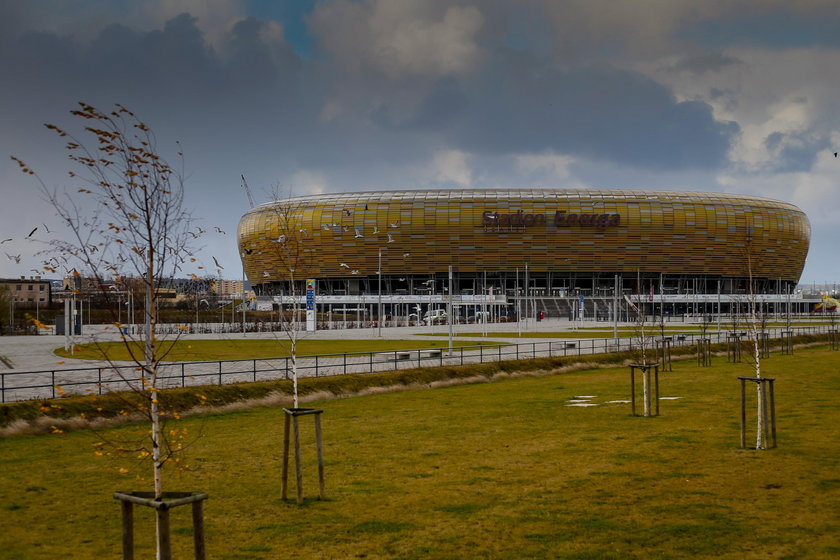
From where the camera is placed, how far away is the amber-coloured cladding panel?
14738 centimetres

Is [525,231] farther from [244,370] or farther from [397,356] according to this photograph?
[244,370]

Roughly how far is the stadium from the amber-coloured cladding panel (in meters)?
0.19

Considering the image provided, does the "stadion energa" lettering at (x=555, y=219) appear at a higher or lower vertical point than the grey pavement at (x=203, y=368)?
higher

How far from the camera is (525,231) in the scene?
147 metres

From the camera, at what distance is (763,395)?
17.2 m

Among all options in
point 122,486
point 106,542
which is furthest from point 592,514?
point 122,486

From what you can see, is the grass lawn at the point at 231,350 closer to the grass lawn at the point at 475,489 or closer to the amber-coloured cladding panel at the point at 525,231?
the grass lawn at the point at 475,489

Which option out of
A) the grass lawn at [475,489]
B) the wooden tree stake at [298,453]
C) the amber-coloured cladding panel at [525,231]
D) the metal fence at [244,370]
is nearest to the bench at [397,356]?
the metal fence at [244,370]

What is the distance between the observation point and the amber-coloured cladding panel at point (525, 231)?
147m

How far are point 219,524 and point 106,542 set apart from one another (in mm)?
1668

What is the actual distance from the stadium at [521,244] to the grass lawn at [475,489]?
4705 inches

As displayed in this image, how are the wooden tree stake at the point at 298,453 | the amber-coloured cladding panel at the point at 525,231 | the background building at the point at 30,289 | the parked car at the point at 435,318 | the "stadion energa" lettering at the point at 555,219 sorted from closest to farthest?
the wooden tree stake at the point at 298,453, the parked car at the point at 435,318, the "stadion energa" lettering at the point at 555,219, the amber-coloured cladding panel at the point at 525,231, the background building at the point at 30,289

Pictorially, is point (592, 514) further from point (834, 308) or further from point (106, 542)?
point (834, 308)

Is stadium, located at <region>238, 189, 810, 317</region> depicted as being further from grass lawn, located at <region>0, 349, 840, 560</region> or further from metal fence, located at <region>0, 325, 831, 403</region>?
grass lawn, located at <region>0, 349, 840, 560</region>
